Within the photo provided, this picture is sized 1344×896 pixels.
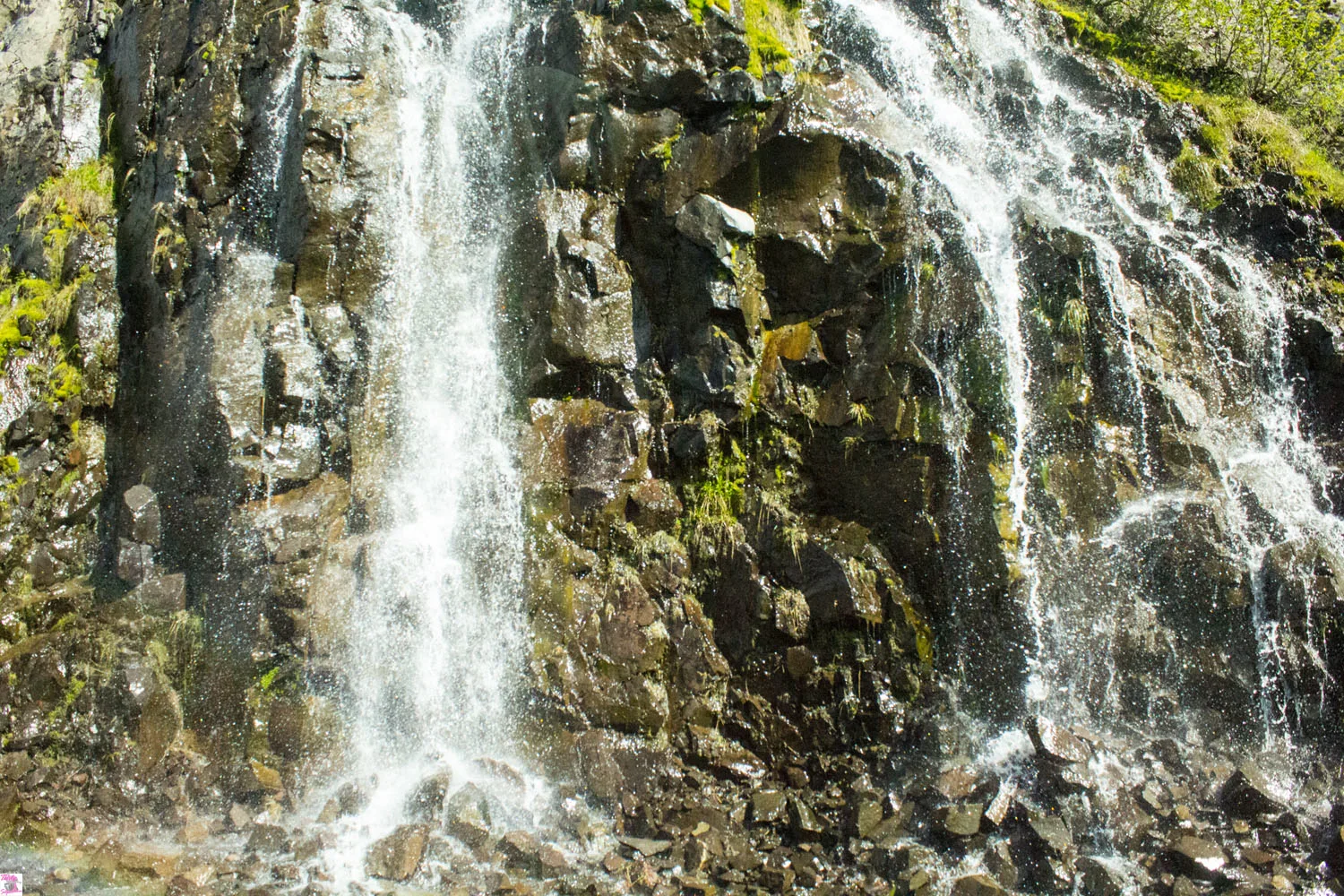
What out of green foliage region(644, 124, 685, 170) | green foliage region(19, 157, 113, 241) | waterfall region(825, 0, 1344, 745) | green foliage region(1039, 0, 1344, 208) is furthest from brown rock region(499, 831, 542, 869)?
green foliage region(1039, 0, 1344, 208)

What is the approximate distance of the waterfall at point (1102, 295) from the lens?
763 centimetres

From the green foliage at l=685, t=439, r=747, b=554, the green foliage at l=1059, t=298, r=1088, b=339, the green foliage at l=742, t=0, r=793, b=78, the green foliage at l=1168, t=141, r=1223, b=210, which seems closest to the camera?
the green foliage at l=685, t=439, r=747, b=554

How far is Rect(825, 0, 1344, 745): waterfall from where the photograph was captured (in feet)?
25.0

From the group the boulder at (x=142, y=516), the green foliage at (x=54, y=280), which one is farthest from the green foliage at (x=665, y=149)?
the green foliage at (x=54, y=280)

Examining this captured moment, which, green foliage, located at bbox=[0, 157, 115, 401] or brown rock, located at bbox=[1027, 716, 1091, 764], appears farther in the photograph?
green foliage, located at bbox=[0, 157, 115, 401]

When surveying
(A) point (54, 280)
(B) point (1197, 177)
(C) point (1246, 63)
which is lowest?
(A) point (54, 280)

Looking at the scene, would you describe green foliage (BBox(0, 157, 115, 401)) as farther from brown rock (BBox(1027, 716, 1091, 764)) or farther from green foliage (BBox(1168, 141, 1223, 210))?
green foliage (BBox(1168, 141, 1223, 210))

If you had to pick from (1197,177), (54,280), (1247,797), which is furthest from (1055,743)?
(54,280)

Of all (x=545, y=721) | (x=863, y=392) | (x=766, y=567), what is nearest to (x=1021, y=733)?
(x=766, y=567)

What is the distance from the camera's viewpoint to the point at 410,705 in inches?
276

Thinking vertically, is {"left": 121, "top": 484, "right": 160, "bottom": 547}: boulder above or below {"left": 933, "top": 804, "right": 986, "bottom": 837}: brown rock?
above

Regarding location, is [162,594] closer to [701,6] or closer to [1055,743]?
[701,6]

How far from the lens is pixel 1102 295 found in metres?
8.22

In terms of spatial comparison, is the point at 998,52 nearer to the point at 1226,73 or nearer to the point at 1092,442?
the point at 1226,73
